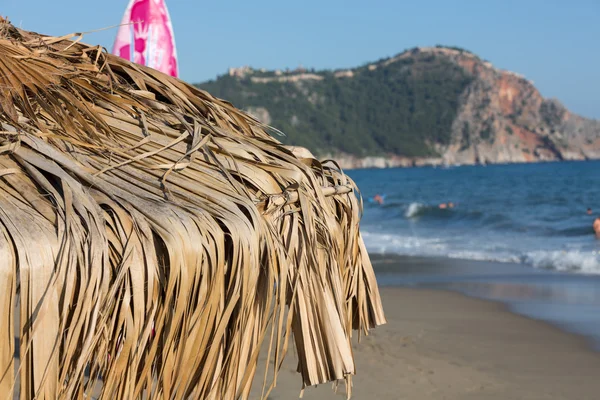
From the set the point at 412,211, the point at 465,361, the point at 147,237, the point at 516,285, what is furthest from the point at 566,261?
the point at 412,211

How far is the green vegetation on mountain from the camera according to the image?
91744 millimetres

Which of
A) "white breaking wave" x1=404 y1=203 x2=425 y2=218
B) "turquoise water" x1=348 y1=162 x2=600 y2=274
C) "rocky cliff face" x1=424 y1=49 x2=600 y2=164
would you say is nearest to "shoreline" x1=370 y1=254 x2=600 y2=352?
"turquoise water" x1=348 y1=162 x2=600 y2=274

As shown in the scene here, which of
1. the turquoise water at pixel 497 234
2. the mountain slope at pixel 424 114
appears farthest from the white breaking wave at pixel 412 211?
the mountain slope at pixel 424 114

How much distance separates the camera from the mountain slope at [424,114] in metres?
93.7

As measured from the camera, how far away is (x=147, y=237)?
1.24 meters

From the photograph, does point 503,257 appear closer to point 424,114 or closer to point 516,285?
point 516,285

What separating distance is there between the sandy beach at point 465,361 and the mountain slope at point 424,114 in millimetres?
81086

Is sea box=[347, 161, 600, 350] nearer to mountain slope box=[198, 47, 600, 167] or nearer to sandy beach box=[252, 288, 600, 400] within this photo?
sandy beach box=[252, 288, 600, 400]

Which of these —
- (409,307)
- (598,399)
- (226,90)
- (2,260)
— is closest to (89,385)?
(2,260)

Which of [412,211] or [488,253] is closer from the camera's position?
[488,253]

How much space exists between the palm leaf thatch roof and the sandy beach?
2.27m

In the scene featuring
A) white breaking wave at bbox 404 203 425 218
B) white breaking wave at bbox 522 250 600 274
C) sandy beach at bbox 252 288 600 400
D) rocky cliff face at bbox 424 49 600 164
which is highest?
rocky cliff face at bbox 424 49 600 164

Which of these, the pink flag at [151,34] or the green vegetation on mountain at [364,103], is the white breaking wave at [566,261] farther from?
the green vegetation on mountain at [364,103]

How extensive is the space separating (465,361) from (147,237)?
4.09 metres
